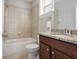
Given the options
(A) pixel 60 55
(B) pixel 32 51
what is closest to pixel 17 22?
(B) pixel 32 51

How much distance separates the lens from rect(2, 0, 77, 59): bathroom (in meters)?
1.44

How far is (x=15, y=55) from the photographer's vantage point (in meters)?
3.20

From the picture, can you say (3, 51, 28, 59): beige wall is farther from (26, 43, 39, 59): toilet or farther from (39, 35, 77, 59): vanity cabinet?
(39, 35, 77, 59): vanity cabinet

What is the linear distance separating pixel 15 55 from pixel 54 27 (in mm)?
1539

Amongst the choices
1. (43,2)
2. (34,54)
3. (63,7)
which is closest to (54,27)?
(63,7)

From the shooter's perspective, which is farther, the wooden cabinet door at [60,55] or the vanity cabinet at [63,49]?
the wooden cabinet door at [60,55]

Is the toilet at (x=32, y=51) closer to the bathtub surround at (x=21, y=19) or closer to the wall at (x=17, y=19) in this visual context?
the bathtub surround at (x=21, y=19)

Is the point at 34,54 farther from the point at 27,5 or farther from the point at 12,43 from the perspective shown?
the point at 27,5

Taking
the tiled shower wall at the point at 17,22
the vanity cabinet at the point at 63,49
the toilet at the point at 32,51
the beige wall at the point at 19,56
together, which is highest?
the tiled shower wall at the point at 17,22

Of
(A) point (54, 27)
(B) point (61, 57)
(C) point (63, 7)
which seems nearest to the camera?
(B) point (61, 57)

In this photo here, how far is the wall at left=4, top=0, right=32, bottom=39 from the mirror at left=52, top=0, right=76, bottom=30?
6.69ft

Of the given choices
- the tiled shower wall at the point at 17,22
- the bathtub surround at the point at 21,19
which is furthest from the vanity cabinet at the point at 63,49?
the tiled shower wall at the point at 17,22

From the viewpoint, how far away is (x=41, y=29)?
11.2ft

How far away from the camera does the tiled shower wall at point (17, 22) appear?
4.02m
